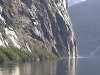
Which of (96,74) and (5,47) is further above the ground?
(5,47)

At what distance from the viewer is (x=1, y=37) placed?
19625cm

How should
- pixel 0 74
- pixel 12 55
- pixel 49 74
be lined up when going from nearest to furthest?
pixel 0 74 → pixel 49 74 → pixel 12 55

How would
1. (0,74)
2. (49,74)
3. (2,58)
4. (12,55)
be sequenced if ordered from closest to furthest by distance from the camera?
(0,74) < (49,74) < (2,58) < (12,55)

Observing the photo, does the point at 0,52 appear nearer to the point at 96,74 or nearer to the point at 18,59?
the point at 18,59

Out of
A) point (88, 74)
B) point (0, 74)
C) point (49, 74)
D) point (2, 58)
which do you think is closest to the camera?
point (0, 74)

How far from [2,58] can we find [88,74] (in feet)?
206

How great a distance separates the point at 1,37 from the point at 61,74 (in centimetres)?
8670

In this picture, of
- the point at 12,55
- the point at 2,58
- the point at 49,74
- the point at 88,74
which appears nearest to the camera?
the point at 49,74

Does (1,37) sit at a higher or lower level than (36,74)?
higher

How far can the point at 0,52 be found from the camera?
17875cm

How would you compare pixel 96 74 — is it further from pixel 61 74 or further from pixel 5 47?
pixel 5 47

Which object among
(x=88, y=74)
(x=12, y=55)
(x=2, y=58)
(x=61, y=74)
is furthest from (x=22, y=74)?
(x=12, y=55)

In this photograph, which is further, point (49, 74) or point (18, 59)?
point (18, 59)

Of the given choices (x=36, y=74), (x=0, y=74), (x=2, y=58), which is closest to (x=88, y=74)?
(x=36, y=74)
